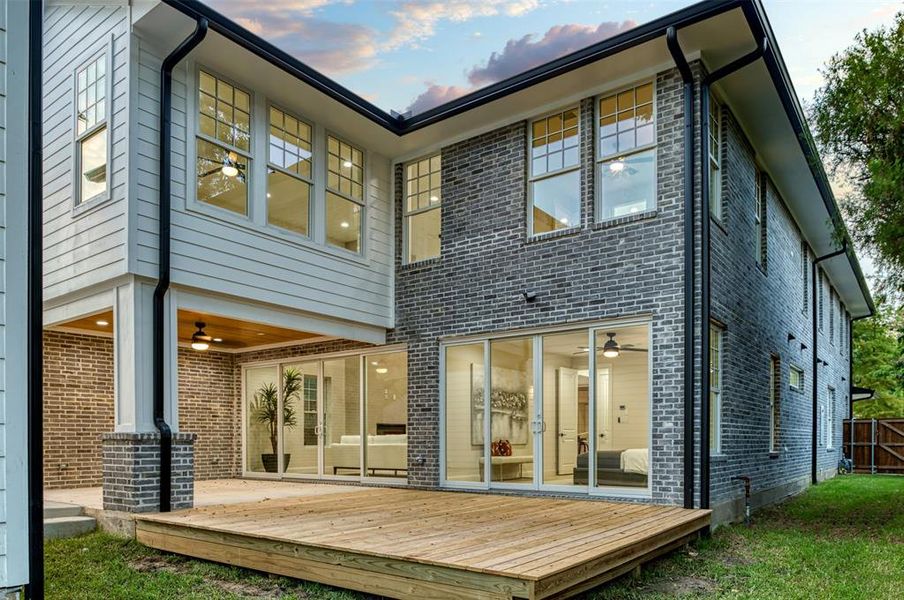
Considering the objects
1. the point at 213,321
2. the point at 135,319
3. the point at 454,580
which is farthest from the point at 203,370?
the point at 454,580

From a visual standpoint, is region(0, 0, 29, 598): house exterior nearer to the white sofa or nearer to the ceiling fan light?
the ceiling fan light

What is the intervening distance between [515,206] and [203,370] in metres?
6.43

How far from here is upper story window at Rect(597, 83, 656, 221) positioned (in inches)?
307

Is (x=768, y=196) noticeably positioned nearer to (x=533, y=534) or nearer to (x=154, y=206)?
(x=533, y=534)

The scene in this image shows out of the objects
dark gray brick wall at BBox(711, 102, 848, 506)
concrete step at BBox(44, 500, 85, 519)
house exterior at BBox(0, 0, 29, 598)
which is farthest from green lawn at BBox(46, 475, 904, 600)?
house exterior at BBox(0, 0, 29, 598)

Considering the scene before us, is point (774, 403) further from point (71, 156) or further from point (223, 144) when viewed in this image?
point (71, 156)

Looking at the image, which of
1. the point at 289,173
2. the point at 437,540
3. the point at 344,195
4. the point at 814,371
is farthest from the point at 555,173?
the point at 814,371

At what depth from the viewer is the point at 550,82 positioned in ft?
26.4

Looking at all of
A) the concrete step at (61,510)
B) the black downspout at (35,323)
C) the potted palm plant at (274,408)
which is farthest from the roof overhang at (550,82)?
the concrete step at (61,510)

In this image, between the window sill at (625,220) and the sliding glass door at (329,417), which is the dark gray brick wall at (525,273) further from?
the sliding glass door at (329,417)

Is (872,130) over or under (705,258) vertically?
over

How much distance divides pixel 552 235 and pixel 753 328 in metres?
3.33

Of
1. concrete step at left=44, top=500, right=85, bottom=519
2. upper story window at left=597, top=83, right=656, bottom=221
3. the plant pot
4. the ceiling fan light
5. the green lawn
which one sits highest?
upper story window at left=597, top=83, right=656, bottom=221

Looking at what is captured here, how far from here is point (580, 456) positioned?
7.93m
